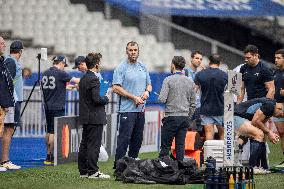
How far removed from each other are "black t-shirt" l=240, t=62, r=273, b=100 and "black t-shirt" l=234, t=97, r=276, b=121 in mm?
1093

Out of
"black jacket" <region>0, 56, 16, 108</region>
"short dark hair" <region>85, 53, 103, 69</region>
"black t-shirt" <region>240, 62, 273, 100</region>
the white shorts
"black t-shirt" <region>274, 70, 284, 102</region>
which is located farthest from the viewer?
"black t-shirt" <region>274, 70, 284, 102</region>

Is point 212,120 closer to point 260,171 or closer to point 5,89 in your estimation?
point 260,171

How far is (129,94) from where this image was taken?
16859 millimetres

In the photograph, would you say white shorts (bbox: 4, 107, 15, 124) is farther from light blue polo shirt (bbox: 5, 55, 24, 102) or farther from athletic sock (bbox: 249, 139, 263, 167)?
athletic sock (bbox: 249, 139, 263, 167)

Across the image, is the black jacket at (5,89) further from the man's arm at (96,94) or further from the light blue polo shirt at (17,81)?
the man's arm at (96,94)

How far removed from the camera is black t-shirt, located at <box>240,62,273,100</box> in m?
17.8

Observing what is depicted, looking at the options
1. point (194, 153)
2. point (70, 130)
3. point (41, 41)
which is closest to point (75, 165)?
point (70, 130)

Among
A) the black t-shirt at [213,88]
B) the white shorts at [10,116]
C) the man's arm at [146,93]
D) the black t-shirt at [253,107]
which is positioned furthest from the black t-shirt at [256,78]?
the white shorts at [10,116]

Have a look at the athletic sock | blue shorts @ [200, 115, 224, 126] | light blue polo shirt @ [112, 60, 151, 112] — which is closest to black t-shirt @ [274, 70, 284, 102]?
blue shorts @ [200, 115, 224, 126]

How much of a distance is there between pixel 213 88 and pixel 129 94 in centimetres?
232

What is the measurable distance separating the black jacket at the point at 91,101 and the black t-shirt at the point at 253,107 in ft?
7.79

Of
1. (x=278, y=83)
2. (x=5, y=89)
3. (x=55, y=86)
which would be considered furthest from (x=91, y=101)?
(x=278, y=83)

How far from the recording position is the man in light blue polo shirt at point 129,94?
55.5 ft

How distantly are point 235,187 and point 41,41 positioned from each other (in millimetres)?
22007
